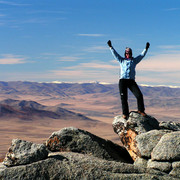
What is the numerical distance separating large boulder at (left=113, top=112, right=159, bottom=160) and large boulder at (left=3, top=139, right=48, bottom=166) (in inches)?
162

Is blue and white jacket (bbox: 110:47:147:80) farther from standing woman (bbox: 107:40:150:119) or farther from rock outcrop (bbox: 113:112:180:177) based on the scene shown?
rock outcrop (bbox: 113:112:180:177)

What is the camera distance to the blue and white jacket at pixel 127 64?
491 inches

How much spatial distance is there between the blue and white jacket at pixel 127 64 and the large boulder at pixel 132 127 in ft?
5.70

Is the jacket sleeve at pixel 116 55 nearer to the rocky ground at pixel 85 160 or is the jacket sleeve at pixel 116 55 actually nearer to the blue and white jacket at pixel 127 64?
the blue and white jacket at pixel 127 64

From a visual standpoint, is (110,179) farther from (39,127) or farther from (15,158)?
(39,127)

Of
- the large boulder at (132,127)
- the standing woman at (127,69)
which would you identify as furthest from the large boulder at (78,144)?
the standing woman at (127,69)

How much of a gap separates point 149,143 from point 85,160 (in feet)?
8.34

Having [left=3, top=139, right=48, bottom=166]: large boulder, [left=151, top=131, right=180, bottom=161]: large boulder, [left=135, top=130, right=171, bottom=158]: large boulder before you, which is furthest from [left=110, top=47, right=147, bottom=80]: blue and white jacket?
[left=3, top=139, right=48, bottom=166]: large boulder

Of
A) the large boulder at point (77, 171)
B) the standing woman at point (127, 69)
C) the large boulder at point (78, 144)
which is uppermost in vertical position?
the standing woman at point (127, 69)

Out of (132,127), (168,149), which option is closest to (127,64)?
(132,127)

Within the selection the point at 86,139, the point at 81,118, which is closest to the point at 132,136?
the point at 86,139

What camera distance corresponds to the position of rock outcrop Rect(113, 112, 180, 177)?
1008cm

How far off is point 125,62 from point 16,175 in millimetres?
6212

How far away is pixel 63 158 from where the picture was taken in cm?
1010
